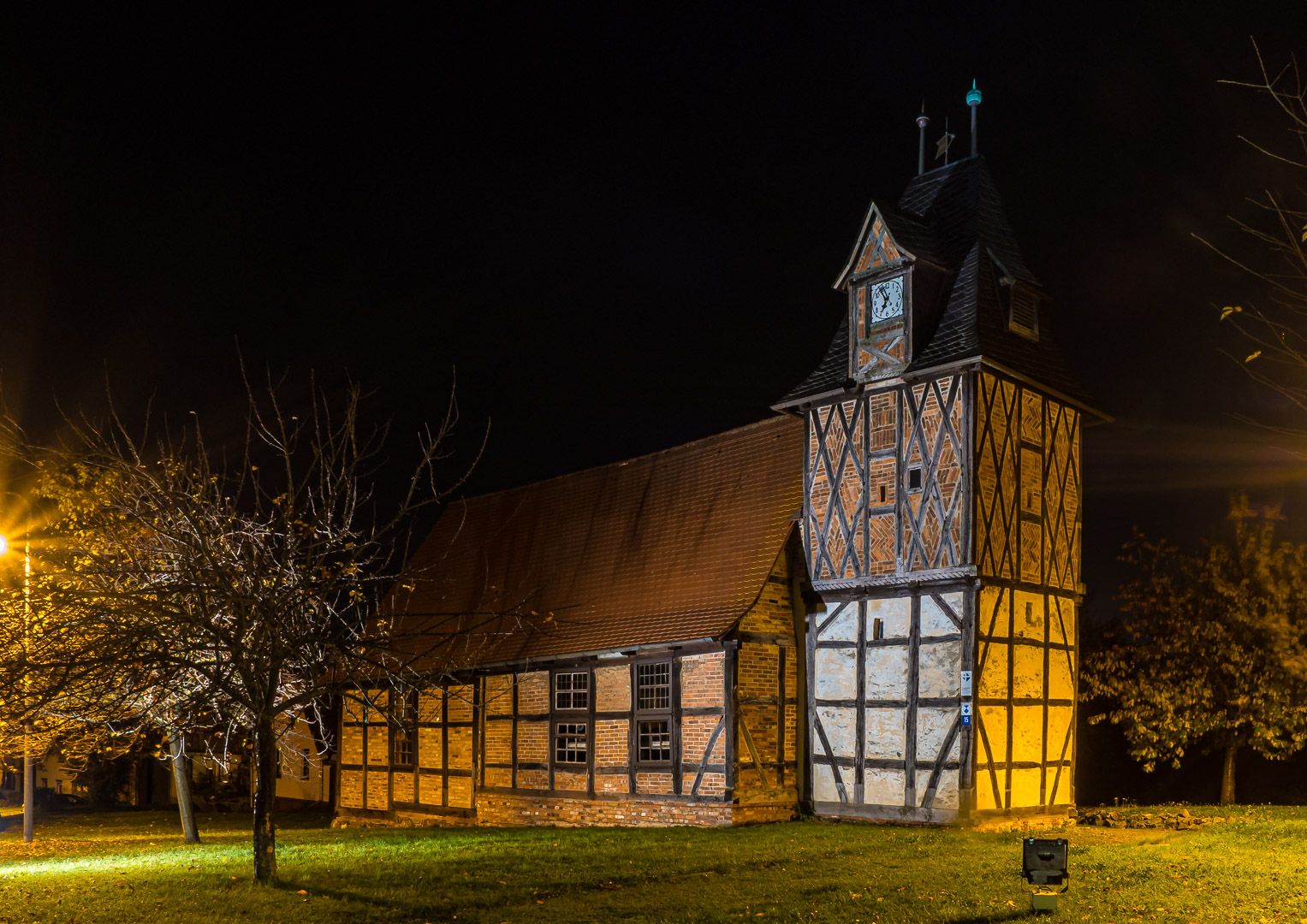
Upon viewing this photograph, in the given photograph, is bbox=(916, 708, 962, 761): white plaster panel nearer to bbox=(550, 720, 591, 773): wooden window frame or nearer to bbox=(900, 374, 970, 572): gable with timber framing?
bbox=(900, 374, 970, 572): gable with timber framing

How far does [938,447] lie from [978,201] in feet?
19.5

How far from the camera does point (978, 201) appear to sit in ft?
79.9

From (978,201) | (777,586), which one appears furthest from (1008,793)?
(978,201)

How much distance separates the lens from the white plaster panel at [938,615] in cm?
2097

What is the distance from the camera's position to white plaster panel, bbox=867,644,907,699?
851 inches

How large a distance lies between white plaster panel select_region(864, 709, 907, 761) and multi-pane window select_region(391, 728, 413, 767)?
43.4ft

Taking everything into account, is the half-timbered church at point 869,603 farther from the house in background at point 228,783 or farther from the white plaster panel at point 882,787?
the house in background at point 228,783

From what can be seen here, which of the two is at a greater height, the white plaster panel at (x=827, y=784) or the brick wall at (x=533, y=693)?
the brick wall at (x=533, y=693)

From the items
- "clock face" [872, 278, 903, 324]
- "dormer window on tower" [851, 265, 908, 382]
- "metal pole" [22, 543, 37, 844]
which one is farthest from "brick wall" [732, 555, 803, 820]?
"metal pole" [22, 543, 37, 844]

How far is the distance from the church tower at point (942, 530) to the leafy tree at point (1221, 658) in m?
7.77

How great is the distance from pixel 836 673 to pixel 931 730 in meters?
2.33

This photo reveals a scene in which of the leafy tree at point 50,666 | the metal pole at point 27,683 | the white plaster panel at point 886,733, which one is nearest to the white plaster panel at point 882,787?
the white plaster panel at point 886,733

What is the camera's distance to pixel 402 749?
1207 inches

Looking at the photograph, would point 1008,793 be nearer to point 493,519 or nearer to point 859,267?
point 859,267
